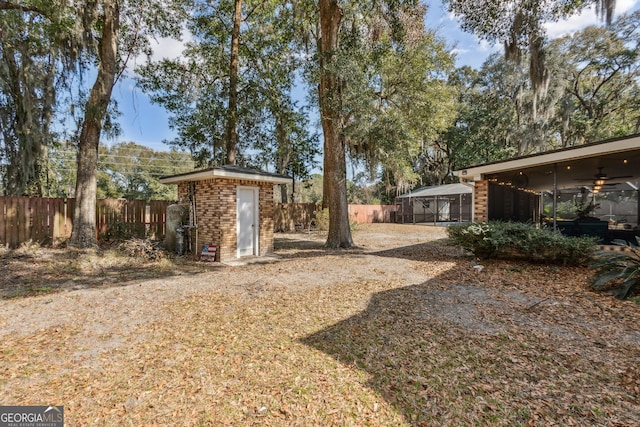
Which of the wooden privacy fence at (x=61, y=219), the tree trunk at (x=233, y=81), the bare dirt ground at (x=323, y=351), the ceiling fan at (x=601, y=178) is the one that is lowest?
the bare dirt ground at (x=323, y=351)

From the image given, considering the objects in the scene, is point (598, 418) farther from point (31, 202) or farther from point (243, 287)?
point (31, 202)

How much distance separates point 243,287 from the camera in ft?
17.0

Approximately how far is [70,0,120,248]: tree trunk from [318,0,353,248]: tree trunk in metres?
6.03

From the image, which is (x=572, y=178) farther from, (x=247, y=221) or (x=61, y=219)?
(x=61, y=219)

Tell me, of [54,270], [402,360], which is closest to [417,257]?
[402,360]

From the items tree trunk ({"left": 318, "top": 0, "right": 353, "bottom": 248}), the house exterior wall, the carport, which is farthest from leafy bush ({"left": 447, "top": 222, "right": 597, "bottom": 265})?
the carport

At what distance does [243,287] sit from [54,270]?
443 centimetres

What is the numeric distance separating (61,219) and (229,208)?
5.48 metres

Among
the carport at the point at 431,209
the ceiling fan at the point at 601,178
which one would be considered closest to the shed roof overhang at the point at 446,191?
the carport at the point at 431,209

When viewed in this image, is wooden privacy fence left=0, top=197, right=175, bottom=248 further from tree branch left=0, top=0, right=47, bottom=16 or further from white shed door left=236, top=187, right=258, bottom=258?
tree branch left=0, top=0, right=47, bottom=16

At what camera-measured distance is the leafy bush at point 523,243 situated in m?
5.97

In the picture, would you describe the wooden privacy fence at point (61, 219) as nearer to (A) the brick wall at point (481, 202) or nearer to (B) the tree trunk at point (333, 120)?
(B) the tree trunk at point (333, 120)

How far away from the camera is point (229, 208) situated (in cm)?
772

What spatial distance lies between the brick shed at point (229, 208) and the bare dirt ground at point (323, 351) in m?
2.54
